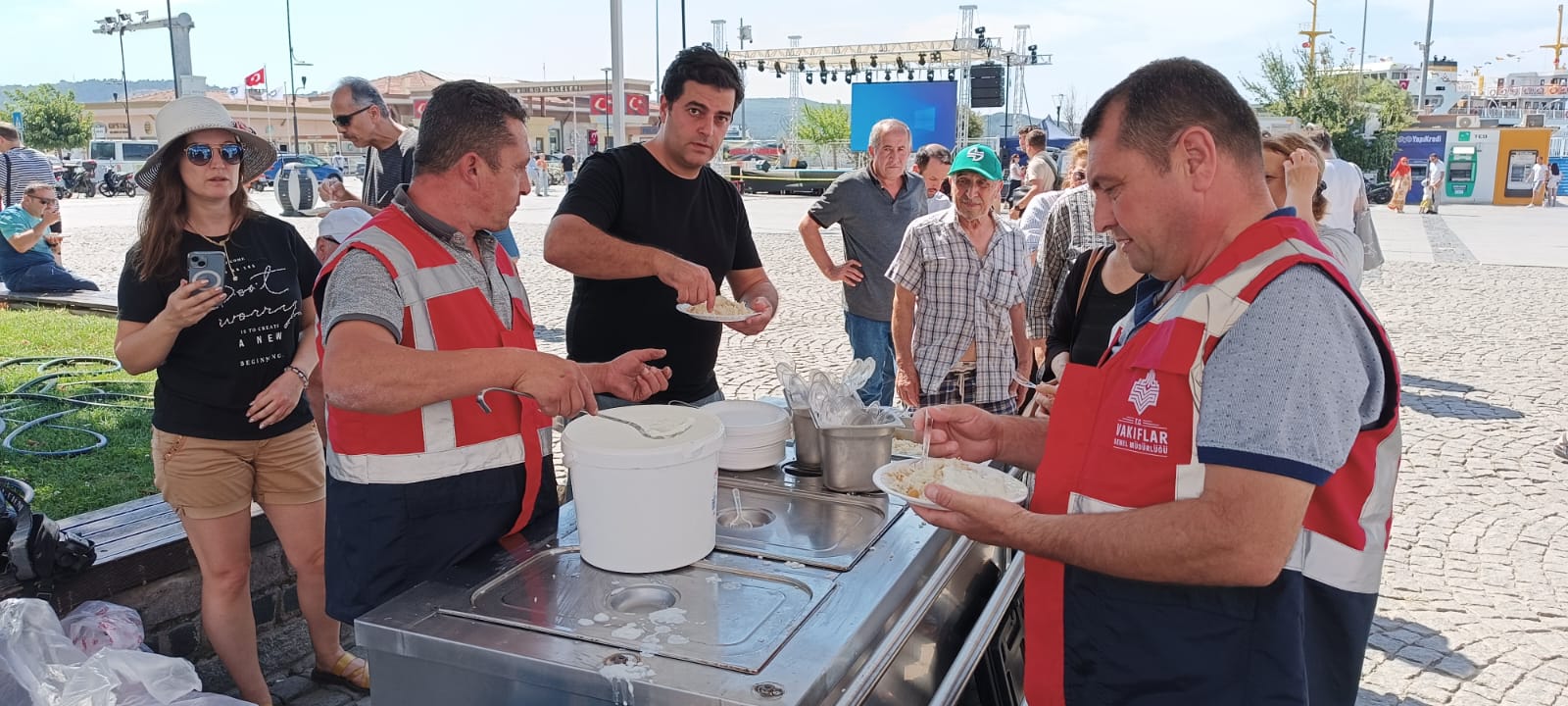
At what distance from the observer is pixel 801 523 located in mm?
2174

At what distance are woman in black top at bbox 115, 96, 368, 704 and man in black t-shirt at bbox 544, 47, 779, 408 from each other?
2.82 feet

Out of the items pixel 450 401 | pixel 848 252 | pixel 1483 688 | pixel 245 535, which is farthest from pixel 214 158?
pixel 1483 688

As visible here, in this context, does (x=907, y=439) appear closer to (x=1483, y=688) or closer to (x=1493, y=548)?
(x=1483, y=688)

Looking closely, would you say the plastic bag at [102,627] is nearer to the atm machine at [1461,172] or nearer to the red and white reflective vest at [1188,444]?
the red and white reflective vest at [1188,444]

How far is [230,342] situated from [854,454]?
1.87 m

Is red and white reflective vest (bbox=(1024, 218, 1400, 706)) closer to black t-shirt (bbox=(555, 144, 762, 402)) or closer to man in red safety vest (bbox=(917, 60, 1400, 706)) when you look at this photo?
man in red safety vest (bbox=(917, 60, 1400, 706))

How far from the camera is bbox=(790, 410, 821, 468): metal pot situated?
8.26 ft

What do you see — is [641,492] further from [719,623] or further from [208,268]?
[208,268]

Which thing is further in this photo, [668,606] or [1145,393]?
[668,606]

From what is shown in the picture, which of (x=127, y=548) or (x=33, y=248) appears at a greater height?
(x=33, y=248)

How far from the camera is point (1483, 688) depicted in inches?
128

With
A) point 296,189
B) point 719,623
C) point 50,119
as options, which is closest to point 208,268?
point 719,623

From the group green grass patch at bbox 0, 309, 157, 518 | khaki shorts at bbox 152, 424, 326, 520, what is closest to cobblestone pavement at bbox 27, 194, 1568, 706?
khaki shorts at bbox 152, 424, 326, 520

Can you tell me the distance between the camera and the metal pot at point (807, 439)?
99.1 inches
